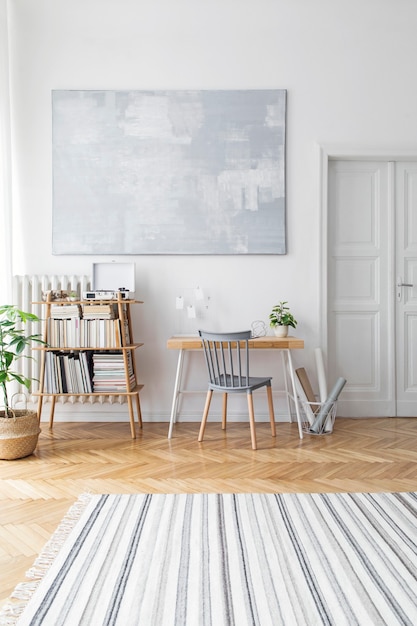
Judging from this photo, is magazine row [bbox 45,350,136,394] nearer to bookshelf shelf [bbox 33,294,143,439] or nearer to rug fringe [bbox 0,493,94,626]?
bookshelf shelf [bbox 33,294,143,439]

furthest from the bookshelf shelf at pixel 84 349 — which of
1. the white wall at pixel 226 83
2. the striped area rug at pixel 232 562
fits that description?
the striped area rug at pixel 232 562

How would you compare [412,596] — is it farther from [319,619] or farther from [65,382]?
[65,382]

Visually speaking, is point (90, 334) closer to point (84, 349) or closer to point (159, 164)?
point (84, 349)

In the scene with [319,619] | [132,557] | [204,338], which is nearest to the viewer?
[319,619]

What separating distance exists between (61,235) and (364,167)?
251cm

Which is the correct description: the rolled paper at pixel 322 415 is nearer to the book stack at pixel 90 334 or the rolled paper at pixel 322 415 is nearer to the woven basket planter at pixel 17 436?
the book stack at pixel 90 334

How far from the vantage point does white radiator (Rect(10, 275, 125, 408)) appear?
363 cm

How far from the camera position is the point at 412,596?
143 cm

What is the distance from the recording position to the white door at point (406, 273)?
3.90 m

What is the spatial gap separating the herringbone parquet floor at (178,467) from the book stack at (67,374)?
350mm

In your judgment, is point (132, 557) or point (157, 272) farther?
point (157, 272)

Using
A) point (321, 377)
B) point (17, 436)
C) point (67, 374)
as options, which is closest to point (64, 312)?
point (67, 374)

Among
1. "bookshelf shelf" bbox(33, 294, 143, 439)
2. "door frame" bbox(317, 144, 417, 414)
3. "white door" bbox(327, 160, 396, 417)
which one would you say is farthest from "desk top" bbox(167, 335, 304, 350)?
"white door" bbox(327, 160, 396, 417)

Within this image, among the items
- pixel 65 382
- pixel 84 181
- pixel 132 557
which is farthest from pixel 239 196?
pixel 132 557
